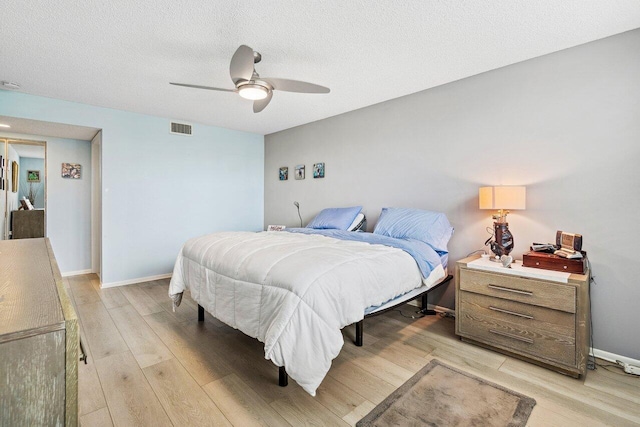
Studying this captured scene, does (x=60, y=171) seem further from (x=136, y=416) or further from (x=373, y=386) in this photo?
(x=373, y=386)

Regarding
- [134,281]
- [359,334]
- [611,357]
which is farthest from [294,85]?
[134,281]

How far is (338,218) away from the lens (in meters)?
3.77

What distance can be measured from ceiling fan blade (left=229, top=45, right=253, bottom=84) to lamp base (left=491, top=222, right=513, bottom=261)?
7.55ft

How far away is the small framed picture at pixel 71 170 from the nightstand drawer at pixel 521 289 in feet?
17.5

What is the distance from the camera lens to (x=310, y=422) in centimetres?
156

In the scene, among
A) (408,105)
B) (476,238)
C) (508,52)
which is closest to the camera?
(508,52)

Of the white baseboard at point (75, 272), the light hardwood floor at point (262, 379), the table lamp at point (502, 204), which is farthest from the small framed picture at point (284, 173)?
the white baseboard at point (75, 272)

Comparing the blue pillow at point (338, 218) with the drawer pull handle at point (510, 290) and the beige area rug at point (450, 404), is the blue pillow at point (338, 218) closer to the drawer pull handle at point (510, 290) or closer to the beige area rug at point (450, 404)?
the drawer pull handle at point (510, 290)

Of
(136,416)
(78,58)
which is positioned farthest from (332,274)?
(78,58)

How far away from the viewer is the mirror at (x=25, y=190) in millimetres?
4219

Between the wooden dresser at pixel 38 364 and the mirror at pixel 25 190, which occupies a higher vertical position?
the mirror at pixel 25 190

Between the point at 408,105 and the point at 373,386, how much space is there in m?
2.86

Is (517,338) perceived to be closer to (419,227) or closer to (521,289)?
(521,289)

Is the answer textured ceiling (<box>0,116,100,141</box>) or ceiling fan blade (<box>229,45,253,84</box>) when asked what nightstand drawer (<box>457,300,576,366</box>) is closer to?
ceiling fan blade (<box>229,45,253,84</box>)
